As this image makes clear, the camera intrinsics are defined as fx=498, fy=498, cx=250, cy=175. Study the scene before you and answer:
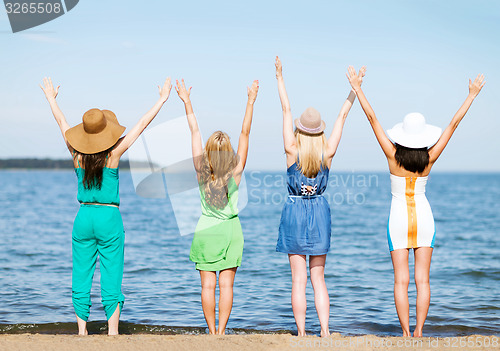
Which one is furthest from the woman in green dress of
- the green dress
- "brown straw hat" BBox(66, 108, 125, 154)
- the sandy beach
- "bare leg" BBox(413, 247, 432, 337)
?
"bare leg" BBox(413, 247, 432, 337)

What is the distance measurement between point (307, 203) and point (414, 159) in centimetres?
102

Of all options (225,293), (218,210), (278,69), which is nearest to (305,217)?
(218,210)

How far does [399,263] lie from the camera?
14.6 feet

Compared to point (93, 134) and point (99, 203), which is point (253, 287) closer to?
point (99, 203)

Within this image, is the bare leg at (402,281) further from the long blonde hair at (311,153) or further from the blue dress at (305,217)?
the long blonde hair at (311,153)

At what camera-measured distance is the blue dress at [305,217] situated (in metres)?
4.38

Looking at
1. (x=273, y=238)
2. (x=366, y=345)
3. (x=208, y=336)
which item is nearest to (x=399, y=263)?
(x=366, y=345)

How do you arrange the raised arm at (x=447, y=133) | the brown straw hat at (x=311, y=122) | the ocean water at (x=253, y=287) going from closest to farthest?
the brown straw hat at (x=311, y=122) < the raised arm at (x=447, y=133) < the ocean water at (x=253, y=287)

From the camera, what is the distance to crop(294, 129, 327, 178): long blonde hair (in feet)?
14.2

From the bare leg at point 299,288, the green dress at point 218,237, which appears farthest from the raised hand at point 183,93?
the bare leg at point 299,288

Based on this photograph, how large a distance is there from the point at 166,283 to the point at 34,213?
15.9 meters

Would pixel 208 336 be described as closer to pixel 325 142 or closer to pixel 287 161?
pixel 287 161

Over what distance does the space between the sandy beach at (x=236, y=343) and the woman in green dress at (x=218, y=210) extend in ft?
1.67

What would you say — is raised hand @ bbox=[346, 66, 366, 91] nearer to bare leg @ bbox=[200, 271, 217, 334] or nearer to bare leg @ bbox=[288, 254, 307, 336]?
bare leg @ bbox=[288, 254, 307, 336]
